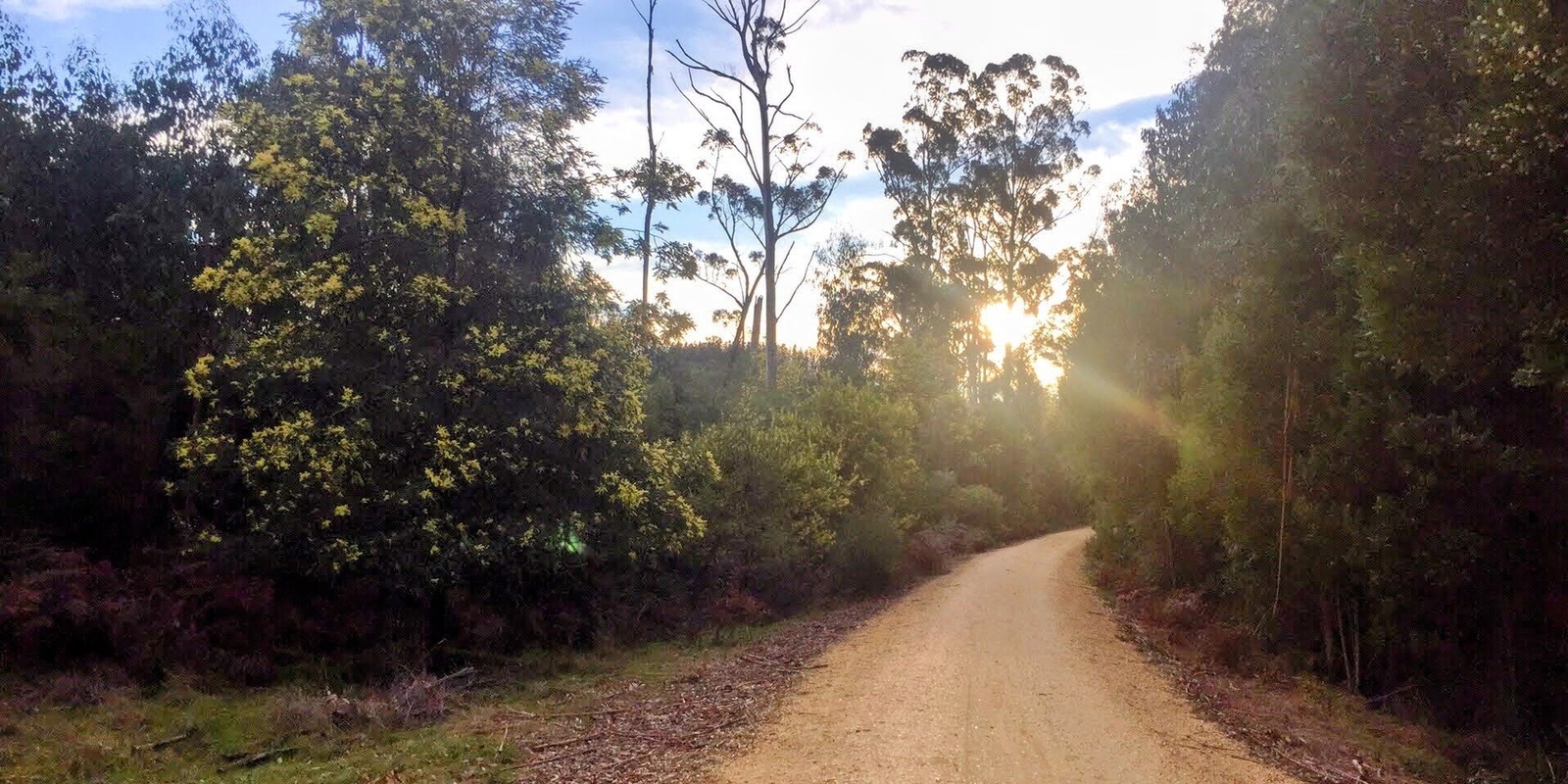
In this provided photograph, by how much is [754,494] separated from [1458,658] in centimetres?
1095

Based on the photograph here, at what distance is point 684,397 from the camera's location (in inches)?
893

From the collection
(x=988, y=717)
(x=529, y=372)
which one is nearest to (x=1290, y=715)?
(x=988, y=717)

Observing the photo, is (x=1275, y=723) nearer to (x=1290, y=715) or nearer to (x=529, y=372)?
(x=1290, y=715)

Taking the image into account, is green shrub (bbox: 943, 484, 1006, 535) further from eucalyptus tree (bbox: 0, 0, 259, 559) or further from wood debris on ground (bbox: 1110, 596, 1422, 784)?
eucalyptus tree (bbox: 0, 0, 259, 559)

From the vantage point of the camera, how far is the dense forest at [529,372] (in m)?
8.22

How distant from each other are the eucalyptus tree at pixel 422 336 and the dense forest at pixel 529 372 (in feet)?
0.18

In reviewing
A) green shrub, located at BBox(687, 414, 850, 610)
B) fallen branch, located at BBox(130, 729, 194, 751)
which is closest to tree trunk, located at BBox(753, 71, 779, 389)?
green shrub, located at BBox(687, 414, 850, 610)

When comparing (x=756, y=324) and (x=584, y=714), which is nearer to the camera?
(x=584, y=714)

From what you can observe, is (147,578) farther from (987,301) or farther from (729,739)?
(987,301)

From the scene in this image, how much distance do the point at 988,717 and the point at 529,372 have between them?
22.0 feet

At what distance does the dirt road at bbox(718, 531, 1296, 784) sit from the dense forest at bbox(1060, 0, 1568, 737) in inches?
105

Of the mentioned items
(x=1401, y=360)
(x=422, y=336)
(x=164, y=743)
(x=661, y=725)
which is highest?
(x=422, y=336)

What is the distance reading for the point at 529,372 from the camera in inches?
452

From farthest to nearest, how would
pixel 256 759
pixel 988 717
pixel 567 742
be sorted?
pixel 988 717
pixel 567 742
pixel 256 759
